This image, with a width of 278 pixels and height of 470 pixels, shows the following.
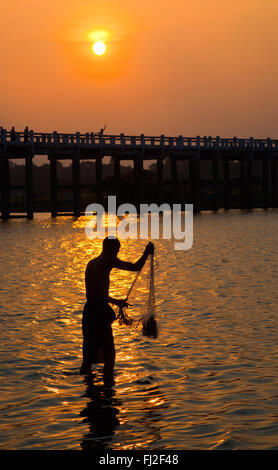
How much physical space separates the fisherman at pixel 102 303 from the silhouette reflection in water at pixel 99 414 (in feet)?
0.65

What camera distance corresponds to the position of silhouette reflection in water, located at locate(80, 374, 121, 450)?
6.48m

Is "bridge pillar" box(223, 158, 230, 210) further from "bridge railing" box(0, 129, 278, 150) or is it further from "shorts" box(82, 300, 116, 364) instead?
"shorts" box(82, 300, 116, 364)

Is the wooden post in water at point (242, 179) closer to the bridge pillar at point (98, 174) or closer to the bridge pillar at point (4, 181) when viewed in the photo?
the bridge pillar at point (98, 174)

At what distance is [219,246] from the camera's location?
3044 cm

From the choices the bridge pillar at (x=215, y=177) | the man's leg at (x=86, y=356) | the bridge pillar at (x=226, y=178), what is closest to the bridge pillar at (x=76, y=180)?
the bridge pillar at (x=215, y=177)

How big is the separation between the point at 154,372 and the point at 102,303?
141cm

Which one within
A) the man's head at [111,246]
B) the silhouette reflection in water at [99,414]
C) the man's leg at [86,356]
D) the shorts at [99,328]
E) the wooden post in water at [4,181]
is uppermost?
the wooden post in water at [4,181]

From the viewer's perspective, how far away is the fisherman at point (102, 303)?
25.3ft

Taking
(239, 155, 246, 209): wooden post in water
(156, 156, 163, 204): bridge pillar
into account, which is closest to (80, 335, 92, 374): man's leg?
(156, 156, 163, 204): bridge pillar

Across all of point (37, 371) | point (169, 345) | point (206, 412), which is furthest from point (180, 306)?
point (206, 412)

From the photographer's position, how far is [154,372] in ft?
28.9

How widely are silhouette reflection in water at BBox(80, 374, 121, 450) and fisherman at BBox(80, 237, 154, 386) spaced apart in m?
0.20

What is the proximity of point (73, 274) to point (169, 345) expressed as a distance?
10102 millimetres

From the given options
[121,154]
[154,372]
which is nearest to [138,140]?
[121,154]
